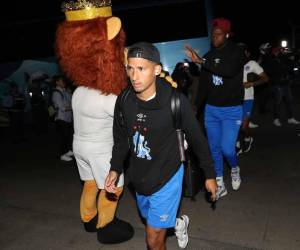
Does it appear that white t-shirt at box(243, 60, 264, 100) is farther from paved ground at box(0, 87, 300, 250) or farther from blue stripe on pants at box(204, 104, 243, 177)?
blue stripe on pants at box(204, 104, 243, 177)

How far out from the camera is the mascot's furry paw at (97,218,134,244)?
3846mm

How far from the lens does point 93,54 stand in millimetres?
3334

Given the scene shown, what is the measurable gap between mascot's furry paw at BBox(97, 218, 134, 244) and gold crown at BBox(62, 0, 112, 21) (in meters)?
2.07

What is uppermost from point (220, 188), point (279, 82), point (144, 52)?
point (144, 52)

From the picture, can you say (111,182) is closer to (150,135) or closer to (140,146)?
(140,146)

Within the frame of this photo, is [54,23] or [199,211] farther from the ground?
[54,23]

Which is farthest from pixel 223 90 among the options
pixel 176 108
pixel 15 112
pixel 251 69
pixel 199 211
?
pixel 15 112

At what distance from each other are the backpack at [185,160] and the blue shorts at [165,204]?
197 mm

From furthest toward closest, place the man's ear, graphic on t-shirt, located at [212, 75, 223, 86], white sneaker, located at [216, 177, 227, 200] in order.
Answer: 1. white sneaker, located at [216, 177, 227, 200]
2. graphic on t-shirt, located at [212, 75, 223, 86]
3. the man's ear

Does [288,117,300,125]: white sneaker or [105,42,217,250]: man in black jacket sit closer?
[105,42,217,250]: man in black jacket

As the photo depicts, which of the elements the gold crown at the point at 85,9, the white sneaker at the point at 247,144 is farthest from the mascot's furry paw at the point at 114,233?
the white sneaker at the point at 247,144

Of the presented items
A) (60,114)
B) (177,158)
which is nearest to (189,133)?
(177,158)

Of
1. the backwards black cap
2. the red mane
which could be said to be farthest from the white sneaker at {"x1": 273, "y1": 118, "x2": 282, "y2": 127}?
the backwards black cap

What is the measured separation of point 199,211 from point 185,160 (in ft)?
5.76
